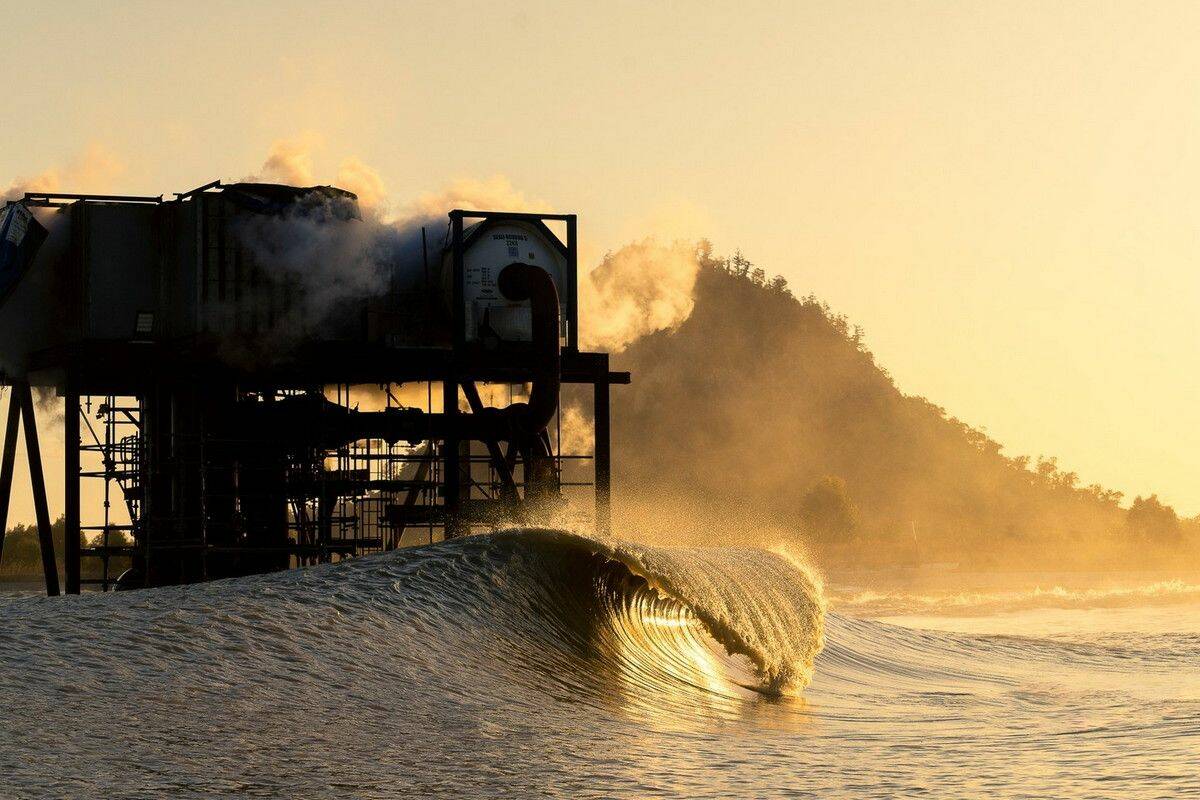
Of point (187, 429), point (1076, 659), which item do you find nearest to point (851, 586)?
point (1076, 659)

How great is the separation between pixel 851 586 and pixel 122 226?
76803mm

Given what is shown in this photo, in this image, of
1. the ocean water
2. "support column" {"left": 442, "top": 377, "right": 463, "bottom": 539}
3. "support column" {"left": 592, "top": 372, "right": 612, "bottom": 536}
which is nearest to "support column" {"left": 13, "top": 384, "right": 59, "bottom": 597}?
"support column" {"left": 442, "top": 377, "right": 463, "bottom": 539}

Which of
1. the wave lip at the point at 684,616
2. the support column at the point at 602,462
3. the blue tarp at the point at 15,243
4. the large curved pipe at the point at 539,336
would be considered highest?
the blue tarp at the point at 15,243

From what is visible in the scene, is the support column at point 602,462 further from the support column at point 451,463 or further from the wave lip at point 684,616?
the wave lip at point 684,616

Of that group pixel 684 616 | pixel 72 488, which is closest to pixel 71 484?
pixel 72 488

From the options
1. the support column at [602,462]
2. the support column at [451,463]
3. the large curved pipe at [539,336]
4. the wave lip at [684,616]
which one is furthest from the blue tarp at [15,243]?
the wave lip at [684,616]

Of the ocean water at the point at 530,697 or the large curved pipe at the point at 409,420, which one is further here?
the large curved pipe at the point at 409,420

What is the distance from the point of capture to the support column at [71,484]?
1467 inches

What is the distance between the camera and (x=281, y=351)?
3781 centimetres

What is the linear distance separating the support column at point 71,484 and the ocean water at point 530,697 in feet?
43.2

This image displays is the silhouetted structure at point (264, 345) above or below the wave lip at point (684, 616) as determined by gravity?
above

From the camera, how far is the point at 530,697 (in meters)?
21.1

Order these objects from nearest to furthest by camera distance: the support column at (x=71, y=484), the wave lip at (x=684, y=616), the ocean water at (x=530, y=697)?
the ocean water at (x=530, y=697)
the wave lip at (x=684, y=616)
the support column at (x=71, y=484)

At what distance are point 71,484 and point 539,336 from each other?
1106 centimetres
